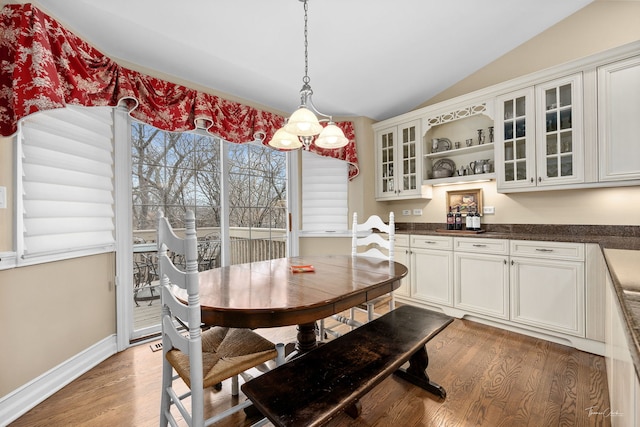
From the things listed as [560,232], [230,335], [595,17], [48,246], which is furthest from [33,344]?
[595,17]

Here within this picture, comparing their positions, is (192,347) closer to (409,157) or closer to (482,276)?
(482,276)

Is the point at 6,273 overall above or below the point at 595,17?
below

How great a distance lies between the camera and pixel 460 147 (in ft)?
11.2

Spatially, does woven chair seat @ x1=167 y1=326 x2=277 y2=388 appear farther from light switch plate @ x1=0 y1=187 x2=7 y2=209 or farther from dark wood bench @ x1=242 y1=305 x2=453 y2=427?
light switch plate @ x1=0 y1=187 x2=7 y2=209

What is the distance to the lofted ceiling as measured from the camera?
2033 millimetres

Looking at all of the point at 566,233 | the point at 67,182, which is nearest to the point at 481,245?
the point at 566,233

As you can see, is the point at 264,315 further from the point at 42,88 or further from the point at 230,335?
the point at 42,88

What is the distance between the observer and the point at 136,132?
2.54m

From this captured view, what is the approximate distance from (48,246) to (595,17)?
4932 mm

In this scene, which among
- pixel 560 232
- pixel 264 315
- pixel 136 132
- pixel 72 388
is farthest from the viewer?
pixel 560 232

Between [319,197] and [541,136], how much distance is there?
8.00ft

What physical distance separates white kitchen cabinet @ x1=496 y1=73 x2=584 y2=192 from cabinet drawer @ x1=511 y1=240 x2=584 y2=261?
22.2 inches

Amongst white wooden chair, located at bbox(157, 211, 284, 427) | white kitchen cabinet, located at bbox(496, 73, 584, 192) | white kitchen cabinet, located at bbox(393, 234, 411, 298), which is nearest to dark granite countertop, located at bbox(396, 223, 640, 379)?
white kitchen cabinet, located at bbox(393, 234, 411, 298)

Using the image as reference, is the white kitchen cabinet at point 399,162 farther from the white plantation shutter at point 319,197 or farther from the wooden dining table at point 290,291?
the wooden dining table at point 290,291
